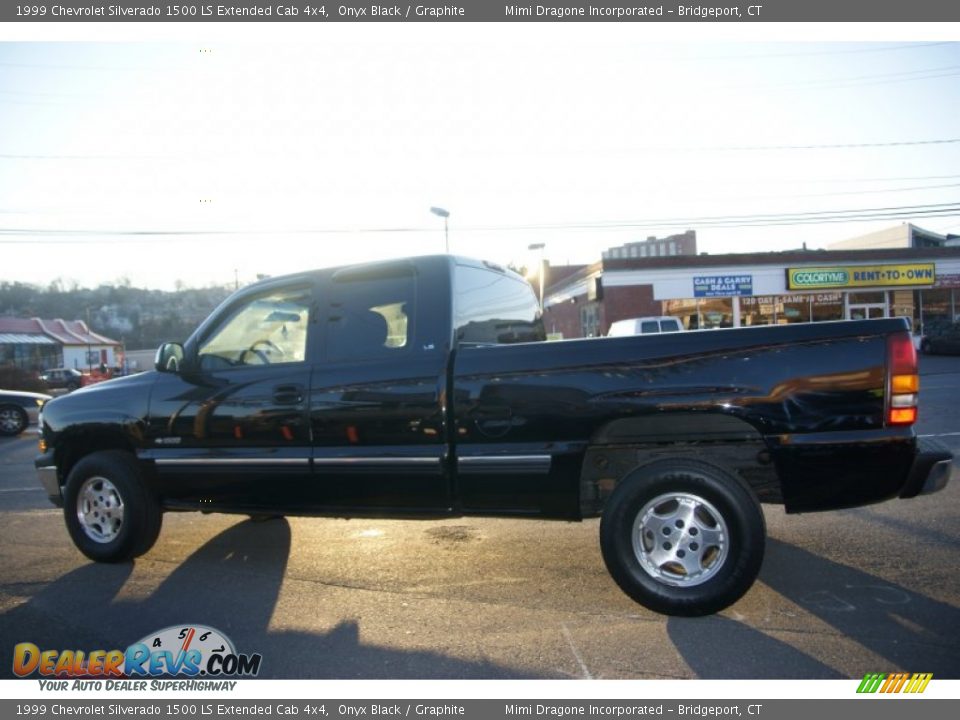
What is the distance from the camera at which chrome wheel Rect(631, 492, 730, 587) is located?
3479mm

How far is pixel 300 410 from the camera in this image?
4266 mm

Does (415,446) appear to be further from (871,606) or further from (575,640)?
(871,606)

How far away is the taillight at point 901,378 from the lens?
10.8 ft

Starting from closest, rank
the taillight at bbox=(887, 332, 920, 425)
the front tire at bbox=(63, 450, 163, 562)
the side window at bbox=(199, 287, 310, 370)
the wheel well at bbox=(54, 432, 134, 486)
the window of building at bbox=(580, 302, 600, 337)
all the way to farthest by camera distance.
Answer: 1. the taillight at bbox=(887, 332, 920, 425)
2. the side window at bbox=(199, 287, 310, 370)
3. the front tire at bbox=(63, 450, 163, 562)
4. the wheel well at bbox=(54, 432, 134, 486)
5. the window of building at bbox=(580, 302, 600, 337)

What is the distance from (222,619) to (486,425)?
184 centimetres

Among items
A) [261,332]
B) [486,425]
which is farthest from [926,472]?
[261,332]

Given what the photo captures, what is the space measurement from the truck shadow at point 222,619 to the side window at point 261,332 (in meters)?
1.44

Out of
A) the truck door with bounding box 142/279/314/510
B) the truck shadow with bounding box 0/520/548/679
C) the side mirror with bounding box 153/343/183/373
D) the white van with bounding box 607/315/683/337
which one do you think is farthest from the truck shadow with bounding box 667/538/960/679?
the white van with bounding box 607/315/683/337

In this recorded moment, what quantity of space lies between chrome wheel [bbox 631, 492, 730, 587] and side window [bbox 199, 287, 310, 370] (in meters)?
2.55

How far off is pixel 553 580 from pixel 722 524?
4.01 feet

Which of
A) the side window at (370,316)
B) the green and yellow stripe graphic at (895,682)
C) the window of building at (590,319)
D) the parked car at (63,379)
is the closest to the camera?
the green and yellow stripe graphic at (895,682)

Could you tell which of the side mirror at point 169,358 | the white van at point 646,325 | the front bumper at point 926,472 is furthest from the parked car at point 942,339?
the side mirror at point 169,358

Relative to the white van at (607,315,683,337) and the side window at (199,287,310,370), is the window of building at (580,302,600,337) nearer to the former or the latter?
the white van at (607,315,683,337)

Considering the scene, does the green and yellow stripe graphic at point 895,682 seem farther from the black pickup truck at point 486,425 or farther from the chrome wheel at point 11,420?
the chrome wheel at point 11,420
